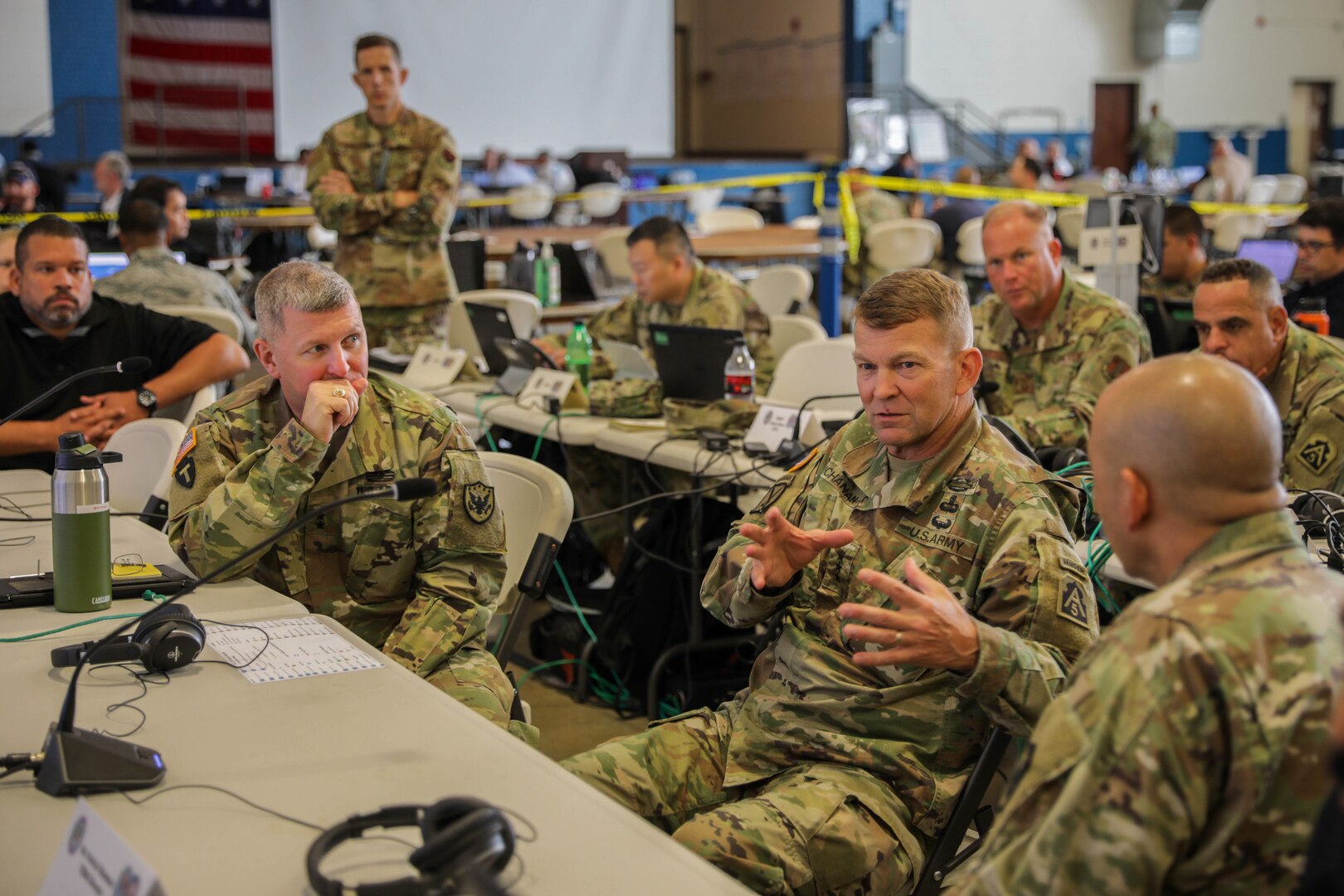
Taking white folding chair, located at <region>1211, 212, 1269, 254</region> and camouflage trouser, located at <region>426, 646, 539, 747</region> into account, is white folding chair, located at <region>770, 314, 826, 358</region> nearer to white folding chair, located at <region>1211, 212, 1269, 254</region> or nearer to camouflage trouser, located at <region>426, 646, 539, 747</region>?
camouflage trouser, located at <region>426, 646, 539, 747</region>

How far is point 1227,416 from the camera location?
1.20 m

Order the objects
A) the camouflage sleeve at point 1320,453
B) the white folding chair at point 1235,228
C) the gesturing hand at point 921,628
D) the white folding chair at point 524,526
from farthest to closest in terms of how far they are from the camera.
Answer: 1. the white folding chair at point 1235,228
2. the camouflage sleeve at point 1320,453
3. the white folding chair at point 524,526
4. the gesturing hand at point 921,628

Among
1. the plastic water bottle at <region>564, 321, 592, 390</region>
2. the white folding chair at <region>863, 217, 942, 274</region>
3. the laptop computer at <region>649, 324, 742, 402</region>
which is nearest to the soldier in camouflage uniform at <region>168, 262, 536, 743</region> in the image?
the laptop computer at <region>649, 324, 742, 402</region>

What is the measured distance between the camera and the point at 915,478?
6.82ft

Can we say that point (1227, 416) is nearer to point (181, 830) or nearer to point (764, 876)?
point (764, 876)

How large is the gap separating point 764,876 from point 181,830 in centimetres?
74

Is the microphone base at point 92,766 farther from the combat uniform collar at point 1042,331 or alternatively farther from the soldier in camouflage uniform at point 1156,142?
the soldier in camouflage uniform at point 1156,142

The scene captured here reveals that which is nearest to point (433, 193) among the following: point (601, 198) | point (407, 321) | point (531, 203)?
point (407, 321)

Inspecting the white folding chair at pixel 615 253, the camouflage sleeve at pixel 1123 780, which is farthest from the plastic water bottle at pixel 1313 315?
the white folding chair at pixel 615 253

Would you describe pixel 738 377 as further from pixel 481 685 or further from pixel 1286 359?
pixel 481 685

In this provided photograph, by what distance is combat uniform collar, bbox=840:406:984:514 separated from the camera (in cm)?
205

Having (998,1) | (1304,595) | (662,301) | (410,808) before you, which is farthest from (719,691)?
(998,1)

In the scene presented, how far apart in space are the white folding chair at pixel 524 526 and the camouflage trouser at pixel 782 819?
0.46 meters

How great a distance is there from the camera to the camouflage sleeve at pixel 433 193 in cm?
557
